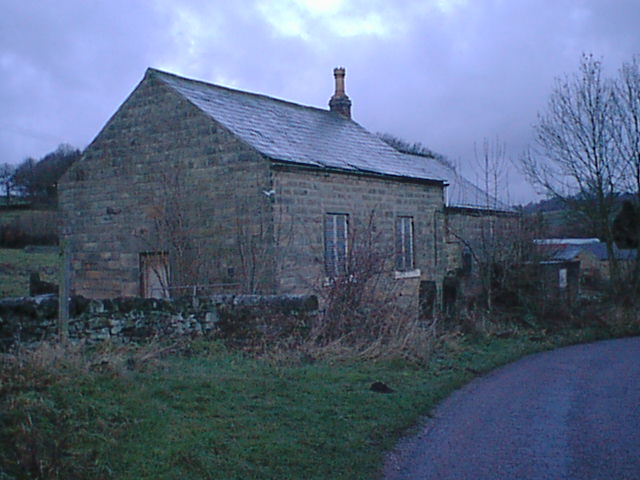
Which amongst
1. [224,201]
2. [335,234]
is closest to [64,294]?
[224,201]

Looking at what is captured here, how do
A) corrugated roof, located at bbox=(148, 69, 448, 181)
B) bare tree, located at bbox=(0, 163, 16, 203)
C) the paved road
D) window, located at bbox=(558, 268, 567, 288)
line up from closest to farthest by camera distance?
the paved road < corrugated roof, located at bbox=(148, 69, 448, 181) < window, located at bbox=(558, 268, 567, 288) < bare tree, located at bbox=(0, 163, 16, 203)

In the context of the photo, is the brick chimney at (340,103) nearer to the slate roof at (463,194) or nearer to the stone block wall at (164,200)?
the slate roof at (463,194)

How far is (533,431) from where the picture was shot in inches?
335

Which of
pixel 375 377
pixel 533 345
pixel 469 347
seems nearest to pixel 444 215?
pixel 533 345

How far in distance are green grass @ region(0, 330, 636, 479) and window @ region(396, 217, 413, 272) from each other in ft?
34.5

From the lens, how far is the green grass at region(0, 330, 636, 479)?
6309 mm

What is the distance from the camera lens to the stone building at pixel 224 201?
17.7m

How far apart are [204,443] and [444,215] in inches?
719

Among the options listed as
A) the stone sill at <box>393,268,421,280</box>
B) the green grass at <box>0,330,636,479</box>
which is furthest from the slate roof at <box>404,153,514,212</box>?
the green grass at <box>0,330,636,479</box>

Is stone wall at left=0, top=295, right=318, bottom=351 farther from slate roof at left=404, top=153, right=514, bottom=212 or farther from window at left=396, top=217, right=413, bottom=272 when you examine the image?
slate roof at left=404, top=153, right=514, bottom=212

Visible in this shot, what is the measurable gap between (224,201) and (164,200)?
1.91 meters

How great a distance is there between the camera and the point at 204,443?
22.8ft

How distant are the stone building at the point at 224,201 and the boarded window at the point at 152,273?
3 centimetres

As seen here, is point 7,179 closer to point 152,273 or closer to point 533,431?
point 152,273
